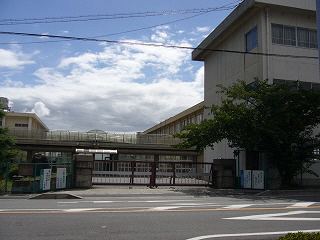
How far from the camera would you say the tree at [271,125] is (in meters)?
18.6

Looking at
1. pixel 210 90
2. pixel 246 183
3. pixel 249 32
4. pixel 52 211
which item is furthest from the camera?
pixel 210 90

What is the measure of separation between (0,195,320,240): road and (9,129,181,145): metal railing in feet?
99.1

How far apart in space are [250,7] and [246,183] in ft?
39.6

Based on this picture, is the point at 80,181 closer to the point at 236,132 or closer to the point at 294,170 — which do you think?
the point at 236,132

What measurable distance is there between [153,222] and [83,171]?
437 inches

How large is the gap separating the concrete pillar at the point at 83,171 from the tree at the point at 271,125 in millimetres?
5235

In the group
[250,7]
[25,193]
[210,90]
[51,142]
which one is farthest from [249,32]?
[51,142]

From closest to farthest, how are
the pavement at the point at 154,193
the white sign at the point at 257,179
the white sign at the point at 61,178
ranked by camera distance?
the pavement at the point at 154,193, the white sign at the point at 61,178, the white sign at the point at 257,179

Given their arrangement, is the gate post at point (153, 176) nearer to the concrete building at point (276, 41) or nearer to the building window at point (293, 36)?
the concrete building at point (276, 41)

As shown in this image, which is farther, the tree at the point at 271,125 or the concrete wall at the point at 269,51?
the concrete wall at the point at 269,51

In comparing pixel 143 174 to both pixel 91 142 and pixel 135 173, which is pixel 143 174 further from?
pixel 91 142

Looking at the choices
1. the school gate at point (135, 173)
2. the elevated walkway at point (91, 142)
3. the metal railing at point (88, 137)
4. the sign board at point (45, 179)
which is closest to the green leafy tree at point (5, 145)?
the school gate at point (135, 173)

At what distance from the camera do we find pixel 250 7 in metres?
24.4

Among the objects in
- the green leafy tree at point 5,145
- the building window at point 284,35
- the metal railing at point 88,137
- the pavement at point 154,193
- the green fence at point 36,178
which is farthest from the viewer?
the metal railing at point 88,137
